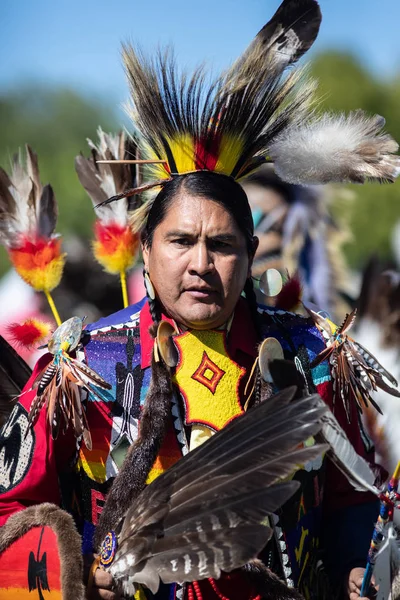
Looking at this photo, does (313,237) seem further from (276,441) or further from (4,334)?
(276,441)

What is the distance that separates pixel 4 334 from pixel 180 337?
2.28ft

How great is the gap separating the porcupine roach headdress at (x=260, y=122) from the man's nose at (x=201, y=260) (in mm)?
297

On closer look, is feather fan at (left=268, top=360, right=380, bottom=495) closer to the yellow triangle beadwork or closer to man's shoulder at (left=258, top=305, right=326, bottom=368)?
the yellow triangle beadwork

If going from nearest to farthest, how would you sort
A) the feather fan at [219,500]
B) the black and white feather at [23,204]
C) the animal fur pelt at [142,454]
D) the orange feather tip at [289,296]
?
the feather fan at [219,500]
the animal fur pelt at [142,454]
the black and white feather at [23,204]
the orange feather tip at [289,296]

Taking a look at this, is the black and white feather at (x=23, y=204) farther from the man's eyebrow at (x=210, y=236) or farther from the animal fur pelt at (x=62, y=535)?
the animal fur pelt at (x=62, y=535)

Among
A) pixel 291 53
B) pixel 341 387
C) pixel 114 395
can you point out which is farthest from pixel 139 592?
pixel 291 53

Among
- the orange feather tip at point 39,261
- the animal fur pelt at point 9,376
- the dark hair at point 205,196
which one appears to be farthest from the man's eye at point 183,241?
the animal fur pelt at point 9,376

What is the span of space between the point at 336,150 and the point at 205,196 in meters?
0.47

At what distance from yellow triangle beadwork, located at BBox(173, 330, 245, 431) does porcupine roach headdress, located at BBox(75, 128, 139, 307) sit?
0.59m

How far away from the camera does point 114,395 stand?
9.47ft

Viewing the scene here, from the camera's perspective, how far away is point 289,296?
136 inches

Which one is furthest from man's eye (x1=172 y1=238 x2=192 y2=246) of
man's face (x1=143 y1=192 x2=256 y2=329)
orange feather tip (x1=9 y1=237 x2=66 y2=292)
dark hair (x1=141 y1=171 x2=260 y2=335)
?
orange feather tip (x1=9 y1=237 x2=66 y2=292)

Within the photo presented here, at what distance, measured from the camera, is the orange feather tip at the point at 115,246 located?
339cm

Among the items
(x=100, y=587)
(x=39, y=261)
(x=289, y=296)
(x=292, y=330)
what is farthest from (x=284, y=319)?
(x=100, y=587)
